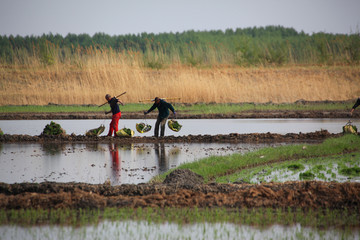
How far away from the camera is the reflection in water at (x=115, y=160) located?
42.3 feet

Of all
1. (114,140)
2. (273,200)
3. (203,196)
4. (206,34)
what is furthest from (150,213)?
(206,34)

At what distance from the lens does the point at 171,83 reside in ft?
114

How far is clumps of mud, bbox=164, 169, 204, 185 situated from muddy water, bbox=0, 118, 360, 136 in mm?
11098

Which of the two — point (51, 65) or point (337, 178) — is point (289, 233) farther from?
point (51, 65)

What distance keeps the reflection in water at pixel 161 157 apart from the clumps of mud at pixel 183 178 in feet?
6.81

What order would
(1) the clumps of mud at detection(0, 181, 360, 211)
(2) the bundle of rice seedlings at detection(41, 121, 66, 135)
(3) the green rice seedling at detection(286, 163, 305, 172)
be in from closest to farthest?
(1) the clumps of mud at detection(0, 181, 360, 211) → (3) the green rice seedling at detection(286, 163, 305, 172) → (2) the bundle of rice seedlings at detection(41, 121, 66, 135)

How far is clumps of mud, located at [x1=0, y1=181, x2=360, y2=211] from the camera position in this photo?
9375 mm

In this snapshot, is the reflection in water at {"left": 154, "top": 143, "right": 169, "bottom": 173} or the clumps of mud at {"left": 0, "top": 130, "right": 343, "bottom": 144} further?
the clumps of mud at {"left": 0, "top": 130, "right": 343, "bottom": 144}

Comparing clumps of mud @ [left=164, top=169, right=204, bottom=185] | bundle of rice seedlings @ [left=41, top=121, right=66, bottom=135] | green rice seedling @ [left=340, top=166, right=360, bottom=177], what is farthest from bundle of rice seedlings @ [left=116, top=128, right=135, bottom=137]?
green rice seedling @ [left=340, top=166, right=360, bottom=177]

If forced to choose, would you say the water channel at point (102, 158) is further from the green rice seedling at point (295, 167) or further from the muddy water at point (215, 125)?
the green rice seedling at point (295, 167)

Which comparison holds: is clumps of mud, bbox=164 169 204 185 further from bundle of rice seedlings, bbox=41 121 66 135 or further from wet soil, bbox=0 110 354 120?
wet soil, bbox=0 110 354 120

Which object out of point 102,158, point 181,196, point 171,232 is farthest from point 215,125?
point 171,232

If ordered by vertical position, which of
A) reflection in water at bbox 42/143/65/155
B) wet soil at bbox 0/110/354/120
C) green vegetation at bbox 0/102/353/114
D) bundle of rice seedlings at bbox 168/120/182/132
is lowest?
reflection in water at bbox 42/143/65/155

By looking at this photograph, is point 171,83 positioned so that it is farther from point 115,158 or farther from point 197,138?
point 115,158
